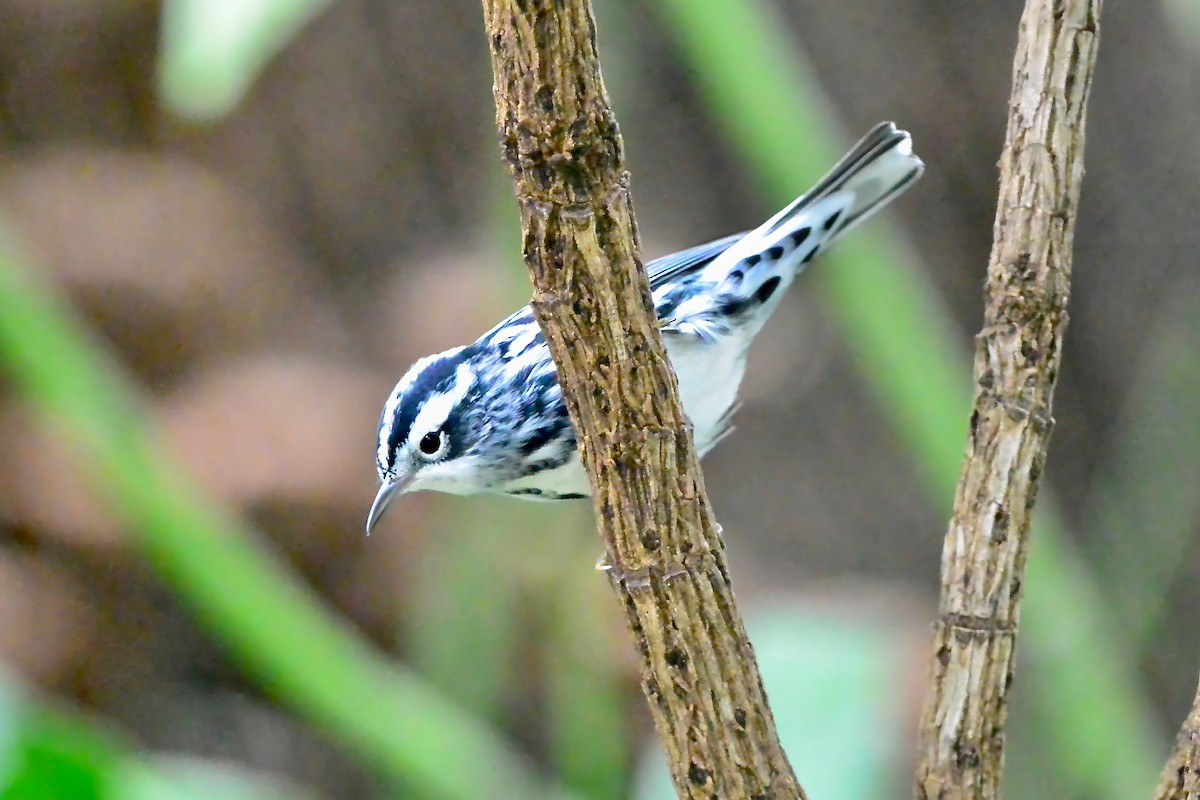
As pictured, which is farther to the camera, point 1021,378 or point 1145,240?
point 1145,240

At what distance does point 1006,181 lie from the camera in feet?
2.25

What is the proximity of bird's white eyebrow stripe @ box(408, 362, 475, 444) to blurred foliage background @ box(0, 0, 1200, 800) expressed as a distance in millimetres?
428

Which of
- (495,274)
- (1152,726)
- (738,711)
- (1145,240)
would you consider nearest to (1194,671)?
(1152,726)

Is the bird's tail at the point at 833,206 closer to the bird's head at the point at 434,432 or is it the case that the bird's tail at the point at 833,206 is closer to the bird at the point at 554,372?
the bird at the point at 554,372

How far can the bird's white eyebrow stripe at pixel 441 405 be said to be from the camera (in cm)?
100

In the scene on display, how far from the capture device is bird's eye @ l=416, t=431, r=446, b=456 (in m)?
1.01

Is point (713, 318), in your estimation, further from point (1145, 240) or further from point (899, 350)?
point (1145, 240)

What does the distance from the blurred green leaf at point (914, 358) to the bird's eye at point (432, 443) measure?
1.75ft

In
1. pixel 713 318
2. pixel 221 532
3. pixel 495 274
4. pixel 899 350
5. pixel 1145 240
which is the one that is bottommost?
pixel 221 532

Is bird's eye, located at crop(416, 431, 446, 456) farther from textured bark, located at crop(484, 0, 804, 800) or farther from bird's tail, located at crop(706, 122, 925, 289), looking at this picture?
textured bark, located at crop(484, 0, 804, 800)

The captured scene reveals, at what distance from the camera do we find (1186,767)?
589 millimetres

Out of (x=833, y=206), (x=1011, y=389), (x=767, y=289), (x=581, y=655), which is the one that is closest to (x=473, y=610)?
(x=581, y=655)

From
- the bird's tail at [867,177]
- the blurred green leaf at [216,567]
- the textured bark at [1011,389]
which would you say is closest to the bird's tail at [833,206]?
the bird's tail at [867,177]

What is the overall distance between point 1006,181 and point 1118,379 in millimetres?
1083
